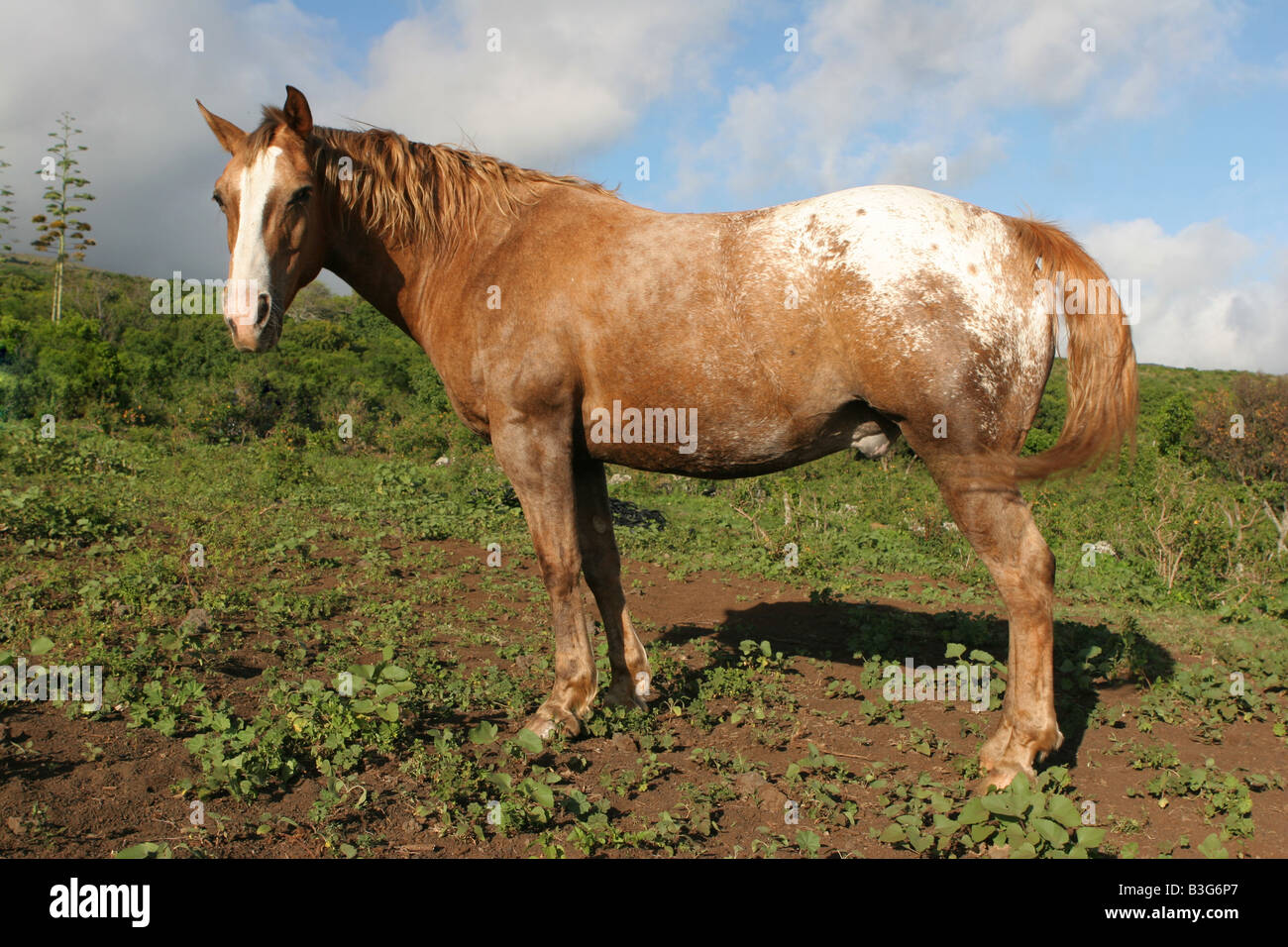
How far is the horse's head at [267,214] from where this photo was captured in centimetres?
370

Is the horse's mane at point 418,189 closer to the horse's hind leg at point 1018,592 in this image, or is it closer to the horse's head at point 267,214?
the horse's head at point 267,214

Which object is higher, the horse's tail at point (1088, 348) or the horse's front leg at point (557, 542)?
the horse's tail at point (1088, 348)

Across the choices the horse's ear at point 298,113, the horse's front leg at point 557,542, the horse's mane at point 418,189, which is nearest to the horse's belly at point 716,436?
the horse's front leg at point 557,542

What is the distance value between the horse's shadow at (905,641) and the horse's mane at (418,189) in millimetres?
2911

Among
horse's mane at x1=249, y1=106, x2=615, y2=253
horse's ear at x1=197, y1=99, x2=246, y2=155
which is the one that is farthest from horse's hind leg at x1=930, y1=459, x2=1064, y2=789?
horse's ear at x1=197, y1=99, x2=246, y2=155

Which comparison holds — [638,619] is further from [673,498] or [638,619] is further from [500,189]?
[673,498]

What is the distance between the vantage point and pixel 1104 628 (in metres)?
Answer: 6.10

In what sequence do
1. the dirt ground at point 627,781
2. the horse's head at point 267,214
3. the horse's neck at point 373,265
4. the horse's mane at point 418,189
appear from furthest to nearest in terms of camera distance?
the horse's neck at point 373,265, the horse's mane at point 418,189, the horse's head at point 267,214, the dirt ground at point 627,781

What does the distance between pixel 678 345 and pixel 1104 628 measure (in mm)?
4387

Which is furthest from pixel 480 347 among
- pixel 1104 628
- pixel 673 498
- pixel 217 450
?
pixel 217 450

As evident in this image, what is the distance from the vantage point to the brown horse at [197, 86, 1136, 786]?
136 inches

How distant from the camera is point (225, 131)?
13.5 ft

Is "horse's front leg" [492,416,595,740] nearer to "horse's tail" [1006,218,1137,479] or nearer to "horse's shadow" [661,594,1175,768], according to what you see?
"horse's shadow" [661,594,1175,768]
